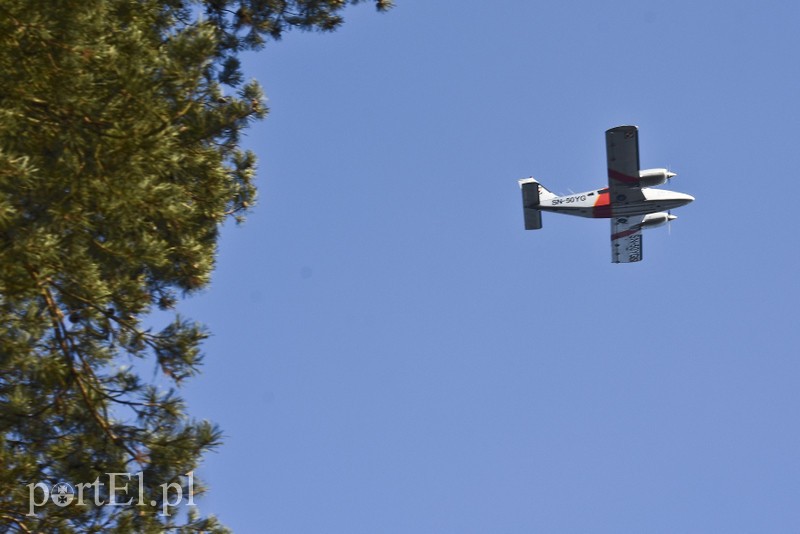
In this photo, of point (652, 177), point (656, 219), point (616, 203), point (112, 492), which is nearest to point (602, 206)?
point (616, 203)

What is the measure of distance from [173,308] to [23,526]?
3.50 metres

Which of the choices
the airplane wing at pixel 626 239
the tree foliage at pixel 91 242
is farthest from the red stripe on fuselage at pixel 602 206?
the tree foliage at pixel 91 242

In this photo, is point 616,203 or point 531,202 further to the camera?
point 531,202

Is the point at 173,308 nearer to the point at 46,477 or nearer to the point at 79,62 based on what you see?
the point at 46,477

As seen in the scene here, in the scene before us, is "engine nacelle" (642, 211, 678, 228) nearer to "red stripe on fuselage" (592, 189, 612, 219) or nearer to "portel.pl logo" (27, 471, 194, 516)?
"red stripe on fuselage" (592, 189, 612, 219)

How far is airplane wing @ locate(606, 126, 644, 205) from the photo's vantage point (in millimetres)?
26359

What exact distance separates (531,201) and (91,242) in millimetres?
23071

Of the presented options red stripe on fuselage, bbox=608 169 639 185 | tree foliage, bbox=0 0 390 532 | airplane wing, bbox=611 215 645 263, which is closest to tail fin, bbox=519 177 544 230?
airplane wing, bbox=611 215 645 263

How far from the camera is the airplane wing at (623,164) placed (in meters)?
26.4

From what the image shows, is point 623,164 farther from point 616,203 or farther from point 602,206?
point 602,206

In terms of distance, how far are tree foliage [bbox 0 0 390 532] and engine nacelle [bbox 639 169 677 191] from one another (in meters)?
19.6

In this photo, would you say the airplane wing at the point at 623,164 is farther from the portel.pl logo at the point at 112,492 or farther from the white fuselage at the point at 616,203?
the portel.pl logo at the point at 112,492

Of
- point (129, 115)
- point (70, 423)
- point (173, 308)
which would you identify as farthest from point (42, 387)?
point (129, 115)

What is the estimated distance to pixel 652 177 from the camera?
2791cm
